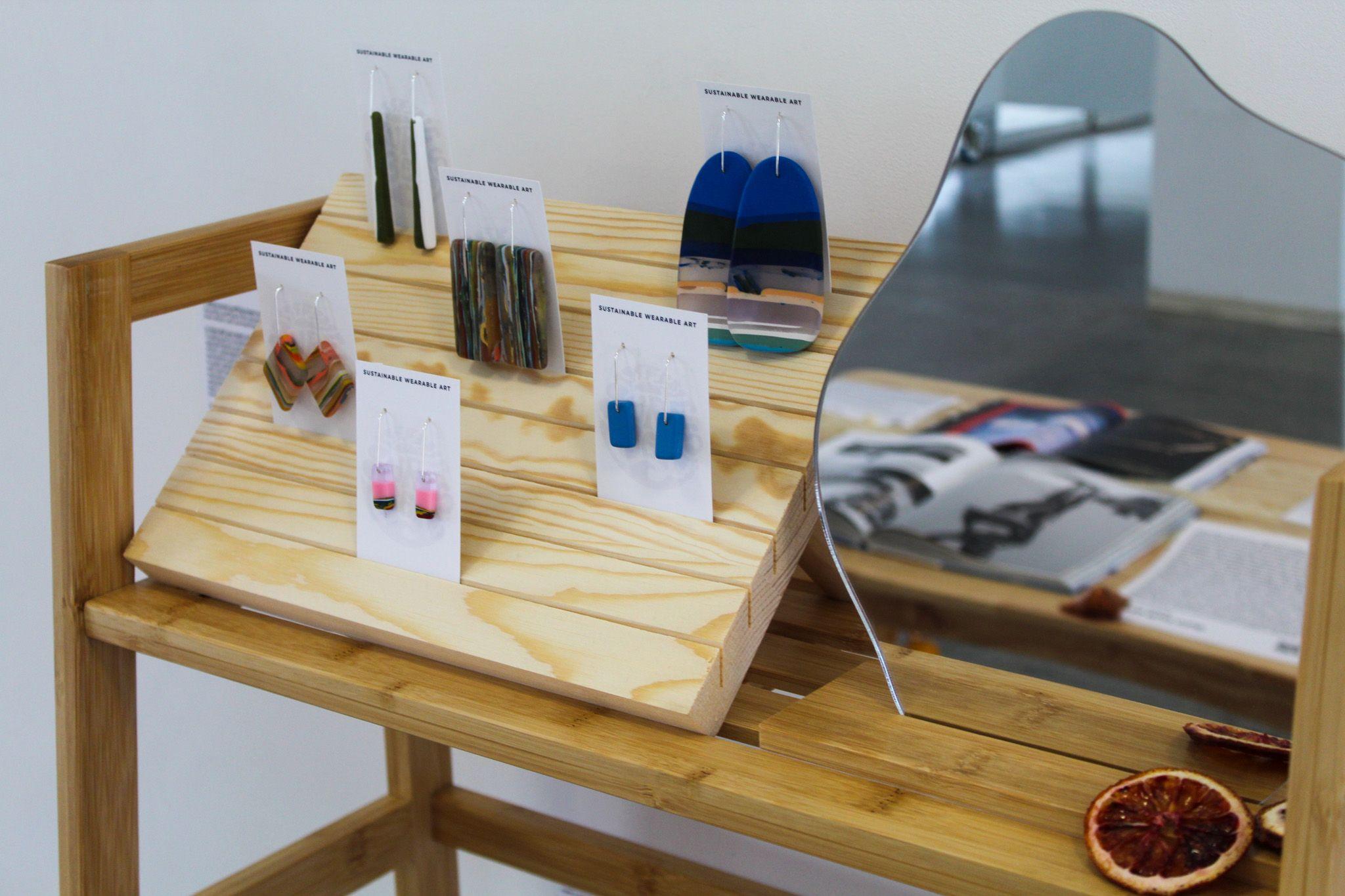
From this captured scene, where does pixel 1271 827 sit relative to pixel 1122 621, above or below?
above

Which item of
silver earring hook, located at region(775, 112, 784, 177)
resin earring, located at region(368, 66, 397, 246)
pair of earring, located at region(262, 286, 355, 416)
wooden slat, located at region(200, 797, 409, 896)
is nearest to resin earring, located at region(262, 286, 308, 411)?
pair of earring, located at region(262, 286, 355, 416)

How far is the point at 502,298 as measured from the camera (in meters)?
0.79

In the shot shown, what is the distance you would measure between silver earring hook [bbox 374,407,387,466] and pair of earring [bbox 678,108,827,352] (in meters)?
0.20

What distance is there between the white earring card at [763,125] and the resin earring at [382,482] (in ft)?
0.88

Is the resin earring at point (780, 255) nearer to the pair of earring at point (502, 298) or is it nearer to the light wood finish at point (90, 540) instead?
the pair of earring at point (502, 298)

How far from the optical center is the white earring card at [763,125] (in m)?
0.71

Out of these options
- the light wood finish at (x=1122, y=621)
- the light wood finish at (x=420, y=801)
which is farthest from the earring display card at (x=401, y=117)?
the light wood finish at (x=1122, y=621)

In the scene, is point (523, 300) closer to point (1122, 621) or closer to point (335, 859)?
point (335, 859)

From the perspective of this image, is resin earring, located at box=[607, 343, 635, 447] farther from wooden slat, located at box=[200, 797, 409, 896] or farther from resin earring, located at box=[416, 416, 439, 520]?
wooden slat, located at box=[200, 797, 409, 896]

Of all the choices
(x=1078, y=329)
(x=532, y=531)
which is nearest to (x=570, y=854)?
(x=532, y=531)

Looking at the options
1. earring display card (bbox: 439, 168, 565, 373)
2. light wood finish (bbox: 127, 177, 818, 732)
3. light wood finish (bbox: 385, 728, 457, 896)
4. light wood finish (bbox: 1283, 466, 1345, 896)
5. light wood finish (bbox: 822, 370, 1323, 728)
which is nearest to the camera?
light wood finish (bbox: 1283, 466, 1345, 896)

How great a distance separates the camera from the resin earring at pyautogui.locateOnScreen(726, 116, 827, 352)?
719mm

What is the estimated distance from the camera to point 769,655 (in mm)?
779

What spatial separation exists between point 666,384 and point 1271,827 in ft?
1.23
